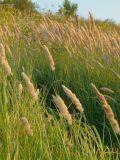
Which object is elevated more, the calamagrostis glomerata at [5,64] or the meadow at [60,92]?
the calamagrostis glomerata at [5,64]

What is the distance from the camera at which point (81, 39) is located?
439 centimetres

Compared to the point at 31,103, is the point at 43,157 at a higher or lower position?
lower

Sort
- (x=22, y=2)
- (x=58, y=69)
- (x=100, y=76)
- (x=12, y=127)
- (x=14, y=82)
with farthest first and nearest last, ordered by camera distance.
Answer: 1. (x=22, y=2)
2. (x=58, y=69)
3. (x=100, y=76)
4. (x=14, y=82)
5. (x=12, y=127)

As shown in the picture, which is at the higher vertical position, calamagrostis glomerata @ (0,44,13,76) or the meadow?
calamagrostis glomerata @ (0,44,13,76)

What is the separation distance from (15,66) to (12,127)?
120 centimetres

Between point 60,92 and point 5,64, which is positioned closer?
point 5,64

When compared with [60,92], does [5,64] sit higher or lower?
higher

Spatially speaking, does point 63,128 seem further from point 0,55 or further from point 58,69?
point 58,69

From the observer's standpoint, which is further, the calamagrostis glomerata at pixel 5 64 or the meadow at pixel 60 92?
the meadow at pixel 60 92

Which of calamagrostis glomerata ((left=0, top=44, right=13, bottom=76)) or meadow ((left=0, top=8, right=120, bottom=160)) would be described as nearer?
calamagrostis glomerata ((left=0, top=44, right=13, bottom=76))

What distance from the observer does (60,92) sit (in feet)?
12.9

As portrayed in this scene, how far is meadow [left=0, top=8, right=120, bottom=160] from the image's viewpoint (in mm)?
2168

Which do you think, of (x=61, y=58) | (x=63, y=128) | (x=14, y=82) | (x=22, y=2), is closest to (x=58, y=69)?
(x=61, y=58)

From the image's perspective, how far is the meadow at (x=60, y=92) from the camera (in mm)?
2168
